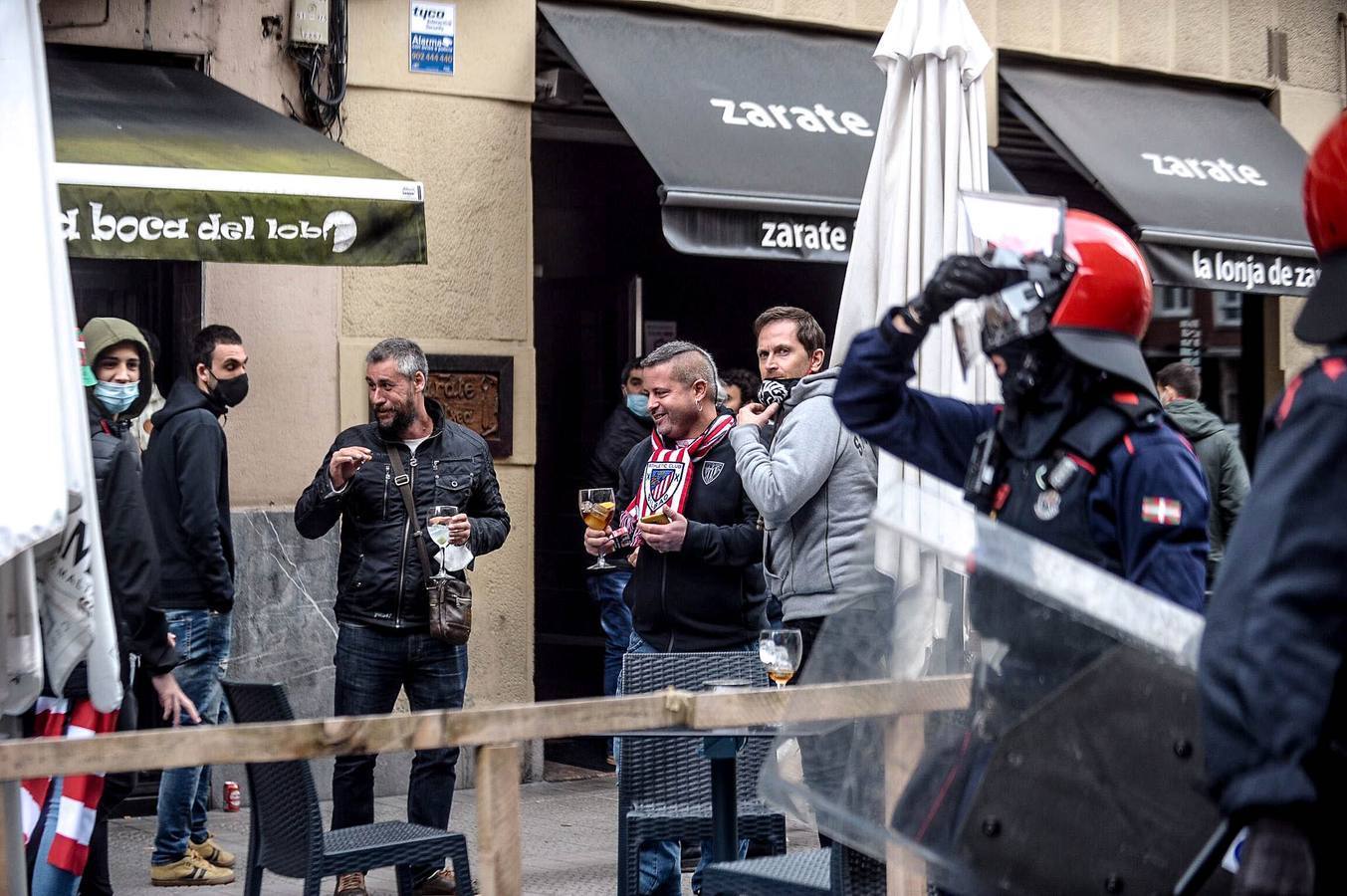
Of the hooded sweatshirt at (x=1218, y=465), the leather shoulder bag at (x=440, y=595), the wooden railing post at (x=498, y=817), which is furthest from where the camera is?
the hooded sweatshirt at (x=1218, y=465)

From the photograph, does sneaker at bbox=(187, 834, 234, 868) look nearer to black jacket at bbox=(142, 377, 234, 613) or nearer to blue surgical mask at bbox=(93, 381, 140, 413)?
black jacket at bbox=(142, 377, 234, 613)

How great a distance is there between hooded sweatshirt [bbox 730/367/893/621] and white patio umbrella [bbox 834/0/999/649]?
186 mm

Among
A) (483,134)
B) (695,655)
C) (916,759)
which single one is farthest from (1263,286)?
(916,759)

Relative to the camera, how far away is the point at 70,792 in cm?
500

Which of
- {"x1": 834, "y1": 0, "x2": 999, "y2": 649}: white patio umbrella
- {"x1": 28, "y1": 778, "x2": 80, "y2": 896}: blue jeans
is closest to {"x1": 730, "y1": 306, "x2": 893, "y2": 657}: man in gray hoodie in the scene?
{"x1": 834, "y1": 0, "x2": 999, "y2": 649}: white patio umbrella

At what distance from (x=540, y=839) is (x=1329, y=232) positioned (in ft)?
18.1

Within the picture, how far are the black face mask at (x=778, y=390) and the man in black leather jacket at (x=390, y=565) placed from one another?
1.23 m

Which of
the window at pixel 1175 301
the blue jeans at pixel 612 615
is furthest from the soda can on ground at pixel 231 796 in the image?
the window at pixel 1175 301

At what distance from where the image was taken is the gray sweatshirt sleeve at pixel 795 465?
5613mm

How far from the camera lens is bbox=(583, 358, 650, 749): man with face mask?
29.5 ft

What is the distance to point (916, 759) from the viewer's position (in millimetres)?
2828

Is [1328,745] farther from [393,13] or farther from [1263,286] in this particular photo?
[1263,286]

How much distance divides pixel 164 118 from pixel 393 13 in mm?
1503

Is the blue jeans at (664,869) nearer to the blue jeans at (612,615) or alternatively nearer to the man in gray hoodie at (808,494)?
the man in gray hoodie at (808,494)
